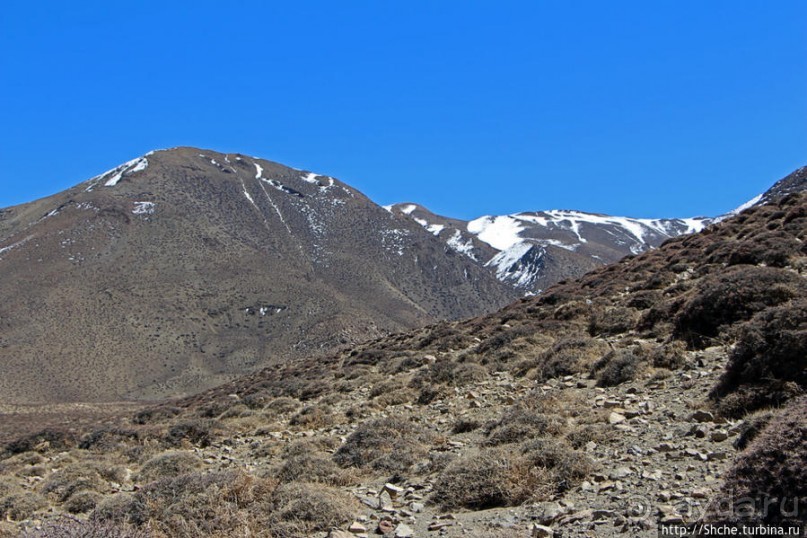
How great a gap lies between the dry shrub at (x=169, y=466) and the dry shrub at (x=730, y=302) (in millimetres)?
9613

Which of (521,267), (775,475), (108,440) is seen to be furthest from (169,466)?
(521,267)

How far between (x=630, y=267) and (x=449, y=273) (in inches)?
5144

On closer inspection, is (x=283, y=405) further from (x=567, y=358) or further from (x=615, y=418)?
(x=615, y=418)

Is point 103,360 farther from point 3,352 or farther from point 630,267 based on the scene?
point 630,267

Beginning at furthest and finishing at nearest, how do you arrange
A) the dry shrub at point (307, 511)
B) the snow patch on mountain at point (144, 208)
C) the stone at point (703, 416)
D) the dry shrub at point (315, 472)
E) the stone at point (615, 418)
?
the snow patch on mountain at point (144, 208) < the dry shrub at point (315, 472) < the stone at point (615, 418) < the stone at point (703, 416) < the dry shrub at point (307, 511)


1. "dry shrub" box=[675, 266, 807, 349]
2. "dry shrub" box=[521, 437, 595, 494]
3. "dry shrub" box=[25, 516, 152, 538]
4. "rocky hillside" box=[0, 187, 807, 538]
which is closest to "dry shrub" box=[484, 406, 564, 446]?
"rocky hillside" box=[0, 187, 807, 538]

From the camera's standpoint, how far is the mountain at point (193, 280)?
85.9 m

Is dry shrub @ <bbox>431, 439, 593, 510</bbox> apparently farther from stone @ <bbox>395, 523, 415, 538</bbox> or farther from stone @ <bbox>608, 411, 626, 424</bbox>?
stone @ <bbox>608, 411, 626, 424</bbox>

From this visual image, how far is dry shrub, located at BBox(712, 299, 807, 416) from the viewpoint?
7223 millimetres

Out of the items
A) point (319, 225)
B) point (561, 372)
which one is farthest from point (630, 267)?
point (319, 225)

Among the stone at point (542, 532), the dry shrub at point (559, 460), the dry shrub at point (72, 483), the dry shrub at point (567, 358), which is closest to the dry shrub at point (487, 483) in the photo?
the dry shrub at point (559, 460)

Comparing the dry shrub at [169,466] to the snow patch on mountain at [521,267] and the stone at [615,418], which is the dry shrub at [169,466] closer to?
the stone at [615,418]

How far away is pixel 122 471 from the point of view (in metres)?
11.8

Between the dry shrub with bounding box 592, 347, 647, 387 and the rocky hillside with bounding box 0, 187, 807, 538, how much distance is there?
0.04 m
